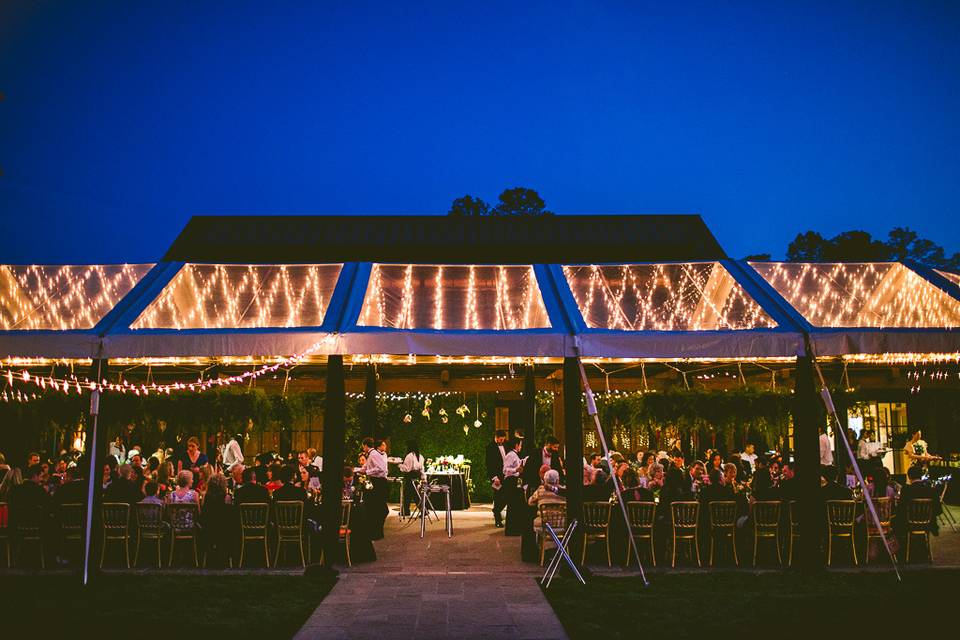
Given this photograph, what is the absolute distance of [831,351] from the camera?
766 cm

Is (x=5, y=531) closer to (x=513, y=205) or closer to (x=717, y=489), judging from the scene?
(x=717, y=489)

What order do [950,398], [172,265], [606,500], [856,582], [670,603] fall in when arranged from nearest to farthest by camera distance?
[670,603], [856,582], [606,500], [172,265], [950,398]

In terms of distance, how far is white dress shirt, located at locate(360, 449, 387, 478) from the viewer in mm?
10531

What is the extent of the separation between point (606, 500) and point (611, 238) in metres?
10.1

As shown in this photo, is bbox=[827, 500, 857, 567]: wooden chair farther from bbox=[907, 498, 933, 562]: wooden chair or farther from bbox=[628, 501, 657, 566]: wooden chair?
bbox=[628, 501, 657, 566]: wooden chair

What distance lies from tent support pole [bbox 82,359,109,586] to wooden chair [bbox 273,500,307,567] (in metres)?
1.79

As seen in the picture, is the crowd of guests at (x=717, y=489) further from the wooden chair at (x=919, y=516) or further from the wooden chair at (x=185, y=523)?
the wooden chair at (x=185, y=523)

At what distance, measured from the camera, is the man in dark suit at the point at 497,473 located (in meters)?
11.7

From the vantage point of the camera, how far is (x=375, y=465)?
10.6 m

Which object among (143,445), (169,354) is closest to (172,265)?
(169,354)

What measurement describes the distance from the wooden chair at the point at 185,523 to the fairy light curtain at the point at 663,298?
4.79 metres

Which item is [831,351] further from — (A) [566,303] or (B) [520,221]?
(B) [520,221]

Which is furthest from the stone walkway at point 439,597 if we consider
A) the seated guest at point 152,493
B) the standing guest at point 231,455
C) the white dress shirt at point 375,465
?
the standing guest at point 231,455

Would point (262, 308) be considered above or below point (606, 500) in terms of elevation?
above
